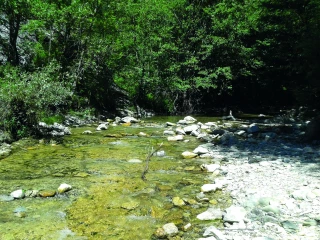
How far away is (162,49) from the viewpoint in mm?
22609

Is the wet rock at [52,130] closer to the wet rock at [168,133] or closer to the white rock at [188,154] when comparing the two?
the wet rock at [168,133]

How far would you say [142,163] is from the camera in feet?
28.7

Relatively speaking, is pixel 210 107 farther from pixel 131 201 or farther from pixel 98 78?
pixel 131 201

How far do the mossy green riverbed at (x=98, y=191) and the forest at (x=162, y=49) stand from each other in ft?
20.2

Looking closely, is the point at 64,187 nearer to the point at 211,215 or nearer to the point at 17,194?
the point at 17,194

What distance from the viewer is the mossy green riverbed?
484cm

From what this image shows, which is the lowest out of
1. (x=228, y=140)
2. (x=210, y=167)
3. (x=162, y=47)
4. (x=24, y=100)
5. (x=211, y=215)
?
(x=228, y=140)

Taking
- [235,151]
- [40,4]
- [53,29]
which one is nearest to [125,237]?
[235,151]

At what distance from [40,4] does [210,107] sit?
54.5 ft

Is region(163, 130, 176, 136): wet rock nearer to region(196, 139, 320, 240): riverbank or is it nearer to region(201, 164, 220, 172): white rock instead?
region(196, 139, 320, 240): riverbank

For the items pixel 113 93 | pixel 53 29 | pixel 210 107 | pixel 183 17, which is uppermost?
pixel 183 17

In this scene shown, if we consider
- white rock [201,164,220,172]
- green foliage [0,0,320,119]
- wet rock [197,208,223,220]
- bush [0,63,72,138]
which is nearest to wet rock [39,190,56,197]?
wet rock [197,208,223,220]

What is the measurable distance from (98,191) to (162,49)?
1757 centimetres

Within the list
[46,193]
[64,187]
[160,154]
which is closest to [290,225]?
[64,187]
